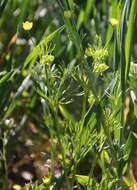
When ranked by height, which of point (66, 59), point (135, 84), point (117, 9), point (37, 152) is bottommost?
point (37, 152)

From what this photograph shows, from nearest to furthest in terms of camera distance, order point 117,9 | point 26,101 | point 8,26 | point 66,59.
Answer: point 117,9 → point 66,59 → point 26,101 → point 8,26

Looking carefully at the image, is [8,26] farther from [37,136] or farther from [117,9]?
[117,9]

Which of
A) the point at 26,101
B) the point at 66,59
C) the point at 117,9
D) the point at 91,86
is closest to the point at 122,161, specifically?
the point at 91,86

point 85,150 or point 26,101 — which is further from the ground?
point 85,150

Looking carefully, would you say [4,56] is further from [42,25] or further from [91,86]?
[91,86]

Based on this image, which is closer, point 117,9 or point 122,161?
point 122,161

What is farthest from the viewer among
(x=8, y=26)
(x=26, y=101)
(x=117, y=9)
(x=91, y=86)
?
(x=8, y=26)

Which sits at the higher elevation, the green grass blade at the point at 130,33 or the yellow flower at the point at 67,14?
the yellow flower at the point at 67,14

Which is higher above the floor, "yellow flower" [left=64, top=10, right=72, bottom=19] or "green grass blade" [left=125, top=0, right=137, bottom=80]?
"yellow flower" [left=64, top=10, right=72, bottom=19]

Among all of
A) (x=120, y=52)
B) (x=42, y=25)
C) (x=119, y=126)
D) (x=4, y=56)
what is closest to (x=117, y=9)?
(x=120, y=52)
